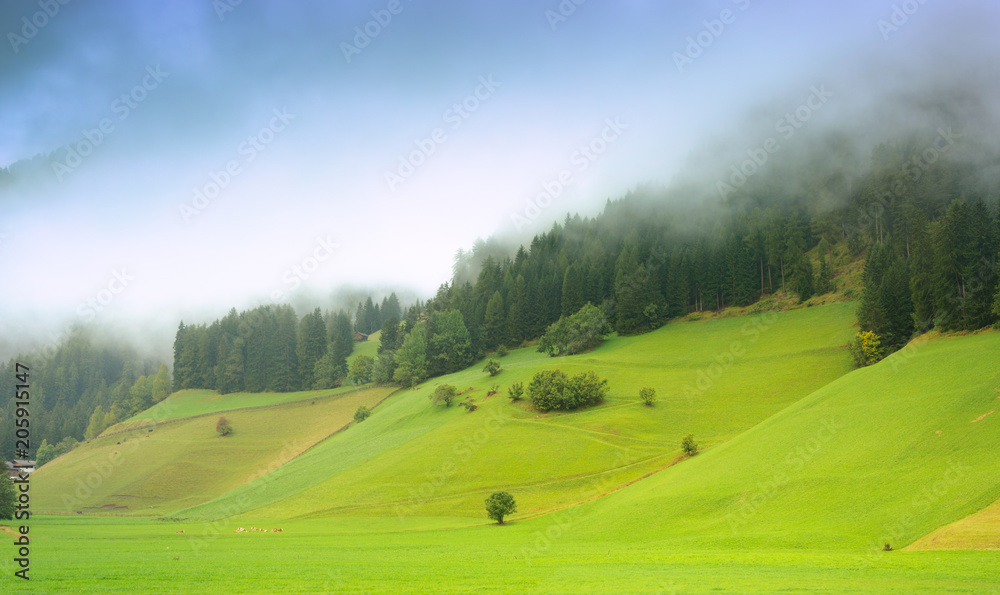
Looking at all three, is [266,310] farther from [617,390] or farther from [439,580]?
[439,580]

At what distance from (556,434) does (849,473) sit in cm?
3507

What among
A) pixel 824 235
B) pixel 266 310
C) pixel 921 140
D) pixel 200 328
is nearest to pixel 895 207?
pixel 824 235

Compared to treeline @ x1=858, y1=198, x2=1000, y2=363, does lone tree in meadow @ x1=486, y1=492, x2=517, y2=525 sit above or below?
below

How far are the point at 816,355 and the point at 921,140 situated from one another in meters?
87.2

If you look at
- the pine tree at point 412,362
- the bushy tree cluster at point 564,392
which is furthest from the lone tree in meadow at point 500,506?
the pine tree at point 412,362

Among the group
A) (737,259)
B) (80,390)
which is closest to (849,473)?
(737,259)

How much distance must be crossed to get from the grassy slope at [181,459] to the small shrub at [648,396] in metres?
56.6

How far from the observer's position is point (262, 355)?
133 meters

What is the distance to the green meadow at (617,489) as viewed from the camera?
19.7 meters

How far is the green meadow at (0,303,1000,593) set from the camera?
19.7m

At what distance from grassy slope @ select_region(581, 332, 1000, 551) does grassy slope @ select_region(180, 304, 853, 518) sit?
35.3 ft

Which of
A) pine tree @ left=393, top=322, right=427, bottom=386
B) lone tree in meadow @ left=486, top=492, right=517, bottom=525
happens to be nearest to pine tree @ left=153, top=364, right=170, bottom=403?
pine tree @ left=393, top=322, right=427, bottom=386

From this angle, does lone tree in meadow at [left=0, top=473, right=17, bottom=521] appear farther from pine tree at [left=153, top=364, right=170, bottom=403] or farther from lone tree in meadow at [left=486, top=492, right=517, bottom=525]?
pine tree at [left=153, top=364, right=170, bottom=403]

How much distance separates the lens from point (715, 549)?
25656mm
